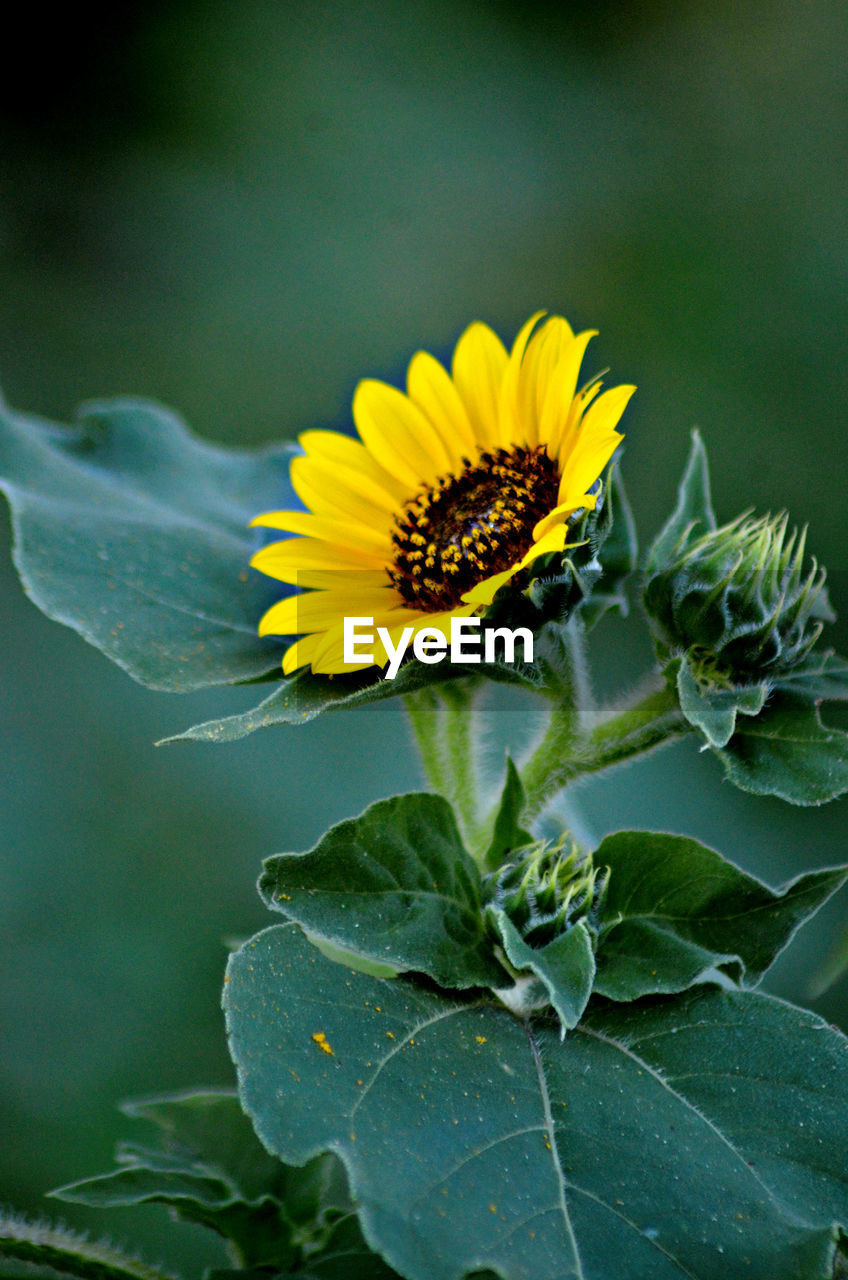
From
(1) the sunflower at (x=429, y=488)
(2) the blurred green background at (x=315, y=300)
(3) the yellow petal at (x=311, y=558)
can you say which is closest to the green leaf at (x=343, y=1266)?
(1) the sunflower at (x=429, y=488)

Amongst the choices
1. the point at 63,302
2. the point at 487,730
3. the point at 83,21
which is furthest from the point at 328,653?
the point at 83,21

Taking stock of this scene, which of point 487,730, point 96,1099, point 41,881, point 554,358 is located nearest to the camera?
point 554,358

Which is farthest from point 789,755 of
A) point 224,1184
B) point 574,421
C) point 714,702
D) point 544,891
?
point 224,1184

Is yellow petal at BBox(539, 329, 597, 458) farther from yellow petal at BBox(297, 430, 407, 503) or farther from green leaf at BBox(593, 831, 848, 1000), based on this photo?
green leaf at BBox(593, 831, 848, 1000)

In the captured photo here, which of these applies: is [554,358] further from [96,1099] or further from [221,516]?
[96,1099]

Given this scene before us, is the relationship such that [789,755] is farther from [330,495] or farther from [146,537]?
[146,537]

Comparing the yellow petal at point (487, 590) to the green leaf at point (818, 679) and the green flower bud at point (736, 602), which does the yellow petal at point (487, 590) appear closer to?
the green flower bud at point (736, 602)
